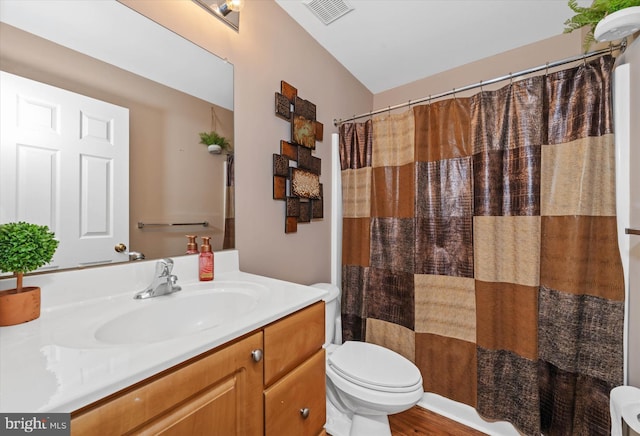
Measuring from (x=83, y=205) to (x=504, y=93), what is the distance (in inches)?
76.4

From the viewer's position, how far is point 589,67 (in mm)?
1192

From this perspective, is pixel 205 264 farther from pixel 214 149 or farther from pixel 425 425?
pixel 425 425

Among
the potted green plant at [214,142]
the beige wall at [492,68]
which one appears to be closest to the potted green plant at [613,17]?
the beige wall at [492,68]

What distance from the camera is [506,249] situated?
137 cm

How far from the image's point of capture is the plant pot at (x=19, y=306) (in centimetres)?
63

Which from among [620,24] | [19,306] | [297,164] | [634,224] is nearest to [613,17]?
[620,24]

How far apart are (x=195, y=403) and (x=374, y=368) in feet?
3.21

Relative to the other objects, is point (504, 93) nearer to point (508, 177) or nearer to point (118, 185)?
point (508, 177)

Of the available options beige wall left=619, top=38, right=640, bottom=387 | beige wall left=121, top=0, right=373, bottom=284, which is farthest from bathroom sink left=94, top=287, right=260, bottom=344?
beige wall left=619, top=38, right=640, bottom=387

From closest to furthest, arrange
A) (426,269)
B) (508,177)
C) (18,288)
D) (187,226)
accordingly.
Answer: (18,288) < (187,226) < (508,177) < (426,269)

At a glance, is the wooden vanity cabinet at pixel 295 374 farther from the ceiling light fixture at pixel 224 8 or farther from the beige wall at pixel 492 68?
the beige wall at pixel 492 68

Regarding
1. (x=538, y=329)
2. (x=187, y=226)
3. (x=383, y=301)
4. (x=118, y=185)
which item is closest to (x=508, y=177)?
(x=538, y=329)

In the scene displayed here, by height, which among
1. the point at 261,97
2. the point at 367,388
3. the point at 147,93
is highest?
the point at 261,97

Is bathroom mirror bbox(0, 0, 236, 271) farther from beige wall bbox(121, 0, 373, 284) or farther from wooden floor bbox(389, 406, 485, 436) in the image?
wooden floor bbox(389, 406, 485, 436)
